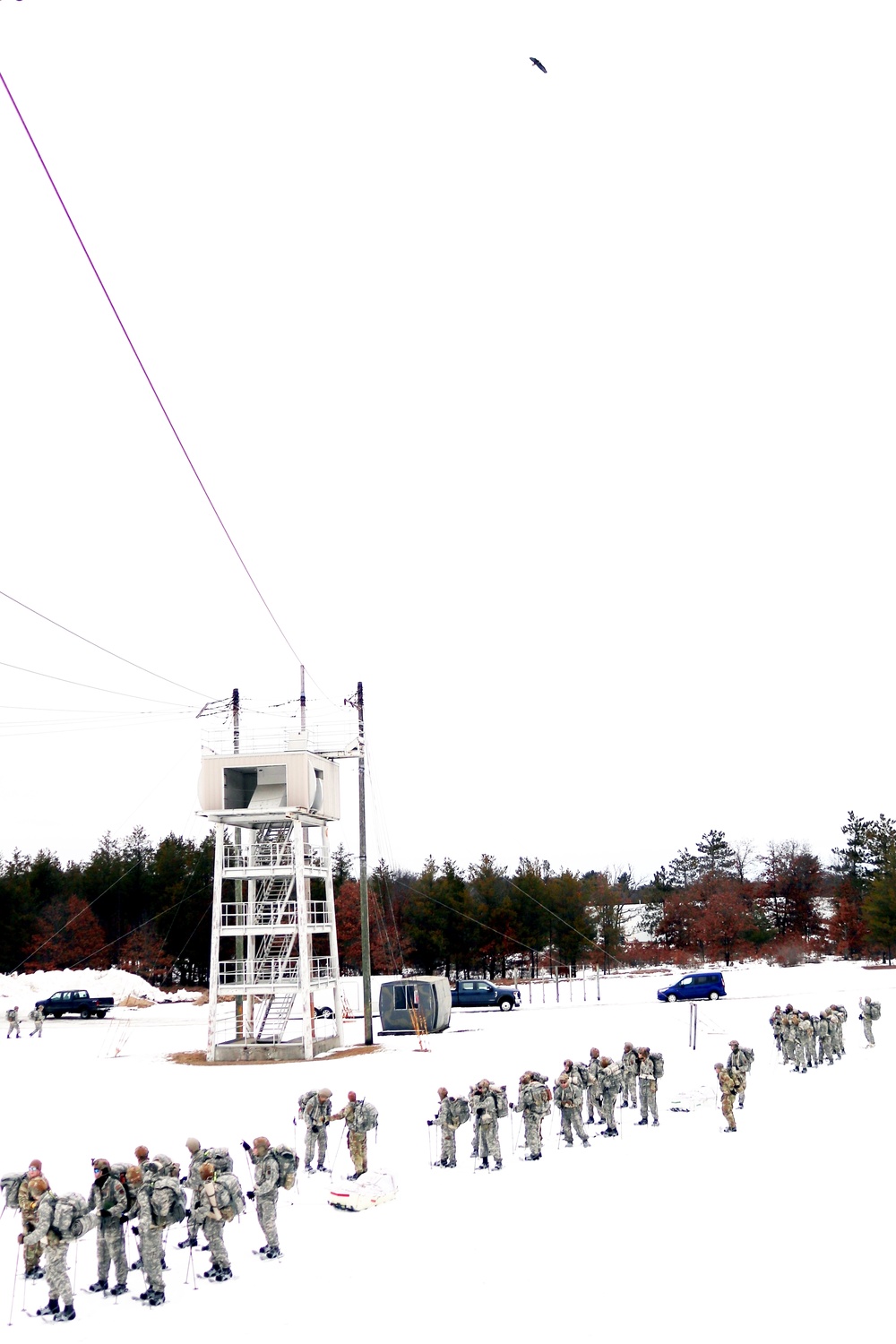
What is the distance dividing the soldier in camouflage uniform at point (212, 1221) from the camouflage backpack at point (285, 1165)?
1.29 meters

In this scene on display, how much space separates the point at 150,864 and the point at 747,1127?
226 ft

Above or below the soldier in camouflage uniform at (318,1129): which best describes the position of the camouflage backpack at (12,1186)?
above

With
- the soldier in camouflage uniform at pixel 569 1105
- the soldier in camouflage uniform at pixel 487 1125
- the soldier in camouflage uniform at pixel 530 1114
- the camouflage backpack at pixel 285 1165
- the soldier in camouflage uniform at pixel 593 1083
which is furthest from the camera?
the soldier in camouflage uniform at pixel 593 1083

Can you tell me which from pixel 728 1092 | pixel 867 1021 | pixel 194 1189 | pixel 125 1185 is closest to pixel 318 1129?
pixel 194 1189

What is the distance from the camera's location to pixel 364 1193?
1569 centimetres

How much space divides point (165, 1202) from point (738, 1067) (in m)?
13.4

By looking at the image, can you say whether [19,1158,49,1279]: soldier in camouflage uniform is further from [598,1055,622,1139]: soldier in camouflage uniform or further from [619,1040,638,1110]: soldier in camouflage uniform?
[619,1040,638,1110]: soldier in camouflage uniform

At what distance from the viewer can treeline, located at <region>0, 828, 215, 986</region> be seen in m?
75.6

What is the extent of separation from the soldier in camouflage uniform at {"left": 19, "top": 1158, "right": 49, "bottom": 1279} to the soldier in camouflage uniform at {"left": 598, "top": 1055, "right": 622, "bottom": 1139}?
1103 cm

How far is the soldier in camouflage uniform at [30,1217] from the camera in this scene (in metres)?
12.1

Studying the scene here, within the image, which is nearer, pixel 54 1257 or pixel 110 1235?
pixel 54 1257

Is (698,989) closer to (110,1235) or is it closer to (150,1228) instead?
(110,1235)

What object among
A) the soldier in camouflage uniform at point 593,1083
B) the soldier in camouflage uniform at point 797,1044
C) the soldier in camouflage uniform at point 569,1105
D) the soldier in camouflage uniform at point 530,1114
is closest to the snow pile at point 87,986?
the soldier in camouflage uniform at point 797,1044

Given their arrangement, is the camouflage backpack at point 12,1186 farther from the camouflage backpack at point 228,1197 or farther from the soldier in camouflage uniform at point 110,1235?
the camouflage backpack at point 228,1197
